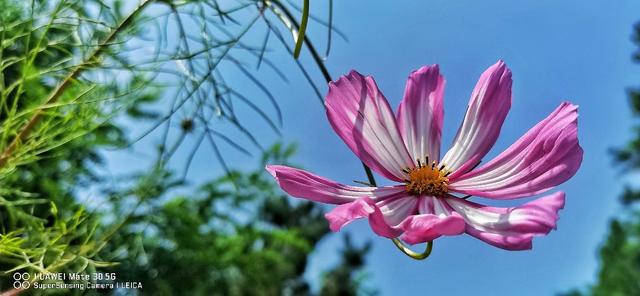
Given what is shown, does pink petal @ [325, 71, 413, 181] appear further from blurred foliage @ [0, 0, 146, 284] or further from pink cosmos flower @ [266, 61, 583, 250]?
blurred foliage @ [0, 0, 146, 284]

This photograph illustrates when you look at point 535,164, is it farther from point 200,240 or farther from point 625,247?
point 625,247

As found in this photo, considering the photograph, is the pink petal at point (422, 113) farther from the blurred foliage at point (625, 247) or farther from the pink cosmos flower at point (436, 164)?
the blurred foliage at point (625, 247)

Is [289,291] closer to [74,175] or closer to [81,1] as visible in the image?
[74,175]

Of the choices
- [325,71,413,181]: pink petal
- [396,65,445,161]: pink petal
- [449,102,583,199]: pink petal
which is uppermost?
[396,65,445,161]: pink petal

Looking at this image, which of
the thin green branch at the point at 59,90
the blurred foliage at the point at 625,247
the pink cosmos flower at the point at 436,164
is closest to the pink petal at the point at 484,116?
the pink cosmos flower at the point at 436,164

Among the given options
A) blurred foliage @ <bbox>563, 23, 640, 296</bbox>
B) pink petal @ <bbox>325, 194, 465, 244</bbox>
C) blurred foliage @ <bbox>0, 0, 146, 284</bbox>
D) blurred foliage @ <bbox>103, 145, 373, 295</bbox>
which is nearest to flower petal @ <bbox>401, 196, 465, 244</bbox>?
pink petal @ <bbox>325, 194, 465, 244</bbox>

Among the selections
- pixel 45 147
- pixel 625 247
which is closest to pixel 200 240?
pixel 45 147

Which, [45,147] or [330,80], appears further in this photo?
[45,147]
